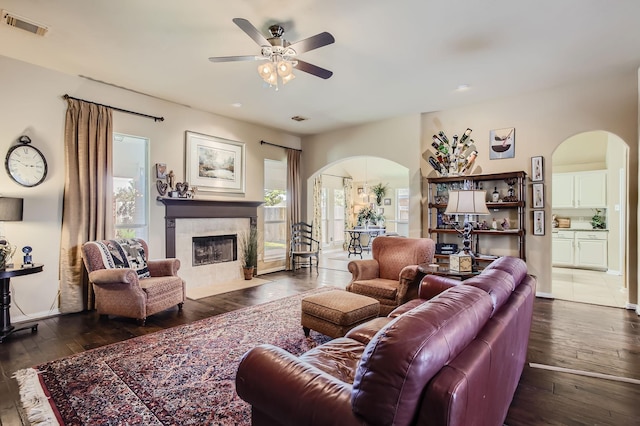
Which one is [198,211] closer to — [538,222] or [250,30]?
[250,30]

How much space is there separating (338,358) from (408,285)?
186 centimetres

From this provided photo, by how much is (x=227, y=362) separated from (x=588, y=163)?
8.43 meters

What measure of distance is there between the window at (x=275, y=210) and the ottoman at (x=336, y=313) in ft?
11.9

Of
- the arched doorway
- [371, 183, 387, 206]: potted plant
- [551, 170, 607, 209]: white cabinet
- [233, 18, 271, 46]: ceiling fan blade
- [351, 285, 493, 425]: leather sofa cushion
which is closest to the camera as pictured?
[351, 285, 493, 425]: leather sofa cushion

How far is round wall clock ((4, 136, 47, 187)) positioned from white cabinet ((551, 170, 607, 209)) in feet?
30.5

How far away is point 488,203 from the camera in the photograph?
4961mm

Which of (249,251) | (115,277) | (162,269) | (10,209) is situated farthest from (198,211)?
(10,209)

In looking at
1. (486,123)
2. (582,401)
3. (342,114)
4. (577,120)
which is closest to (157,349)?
(582,401)

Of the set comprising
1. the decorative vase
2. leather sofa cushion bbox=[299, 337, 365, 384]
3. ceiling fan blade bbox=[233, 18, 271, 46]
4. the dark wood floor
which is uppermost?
ceiling fan blade bbox=[233, 18, 271, 46]

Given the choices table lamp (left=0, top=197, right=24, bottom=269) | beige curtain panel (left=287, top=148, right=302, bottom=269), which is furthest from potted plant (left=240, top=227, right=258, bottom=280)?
table lamp (left=0, top=197, right=24, bottom=269)

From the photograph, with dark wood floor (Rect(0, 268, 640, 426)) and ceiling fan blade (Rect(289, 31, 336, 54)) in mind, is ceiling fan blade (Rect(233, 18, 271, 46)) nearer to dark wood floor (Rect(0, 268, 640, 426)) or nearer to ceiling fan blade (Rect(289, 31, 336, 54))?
ceiling fan blade (Rect(289, 31, 336, 54))

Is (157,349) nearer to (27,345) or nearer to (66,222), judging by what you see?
(27,345)

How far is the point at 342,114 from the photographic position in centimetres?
576

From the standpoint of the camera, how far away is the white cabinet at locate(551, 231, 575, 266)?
23.3 feet
